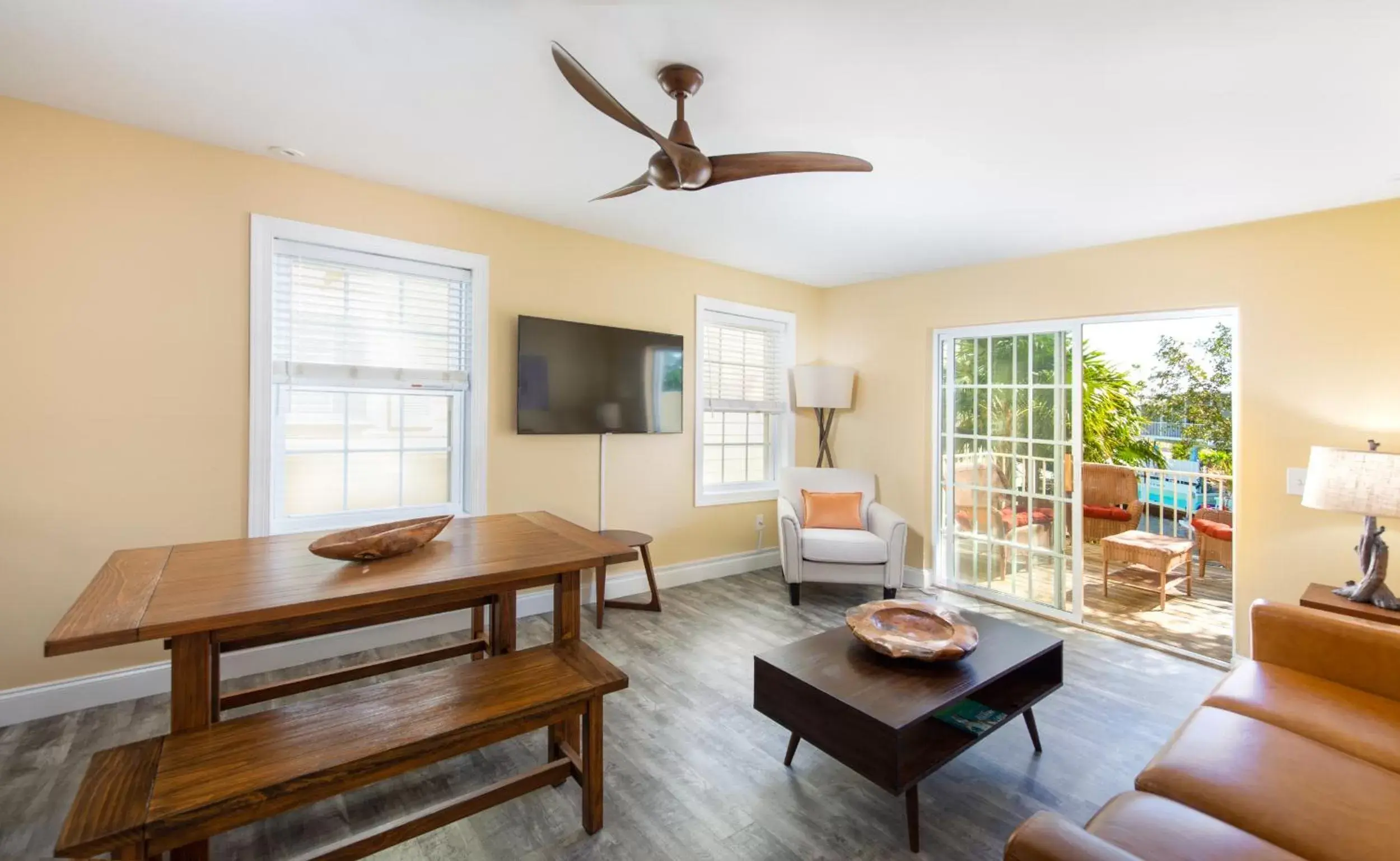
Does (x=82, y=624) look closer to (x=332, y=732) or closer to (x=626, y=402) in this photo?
(x=332, y=732)

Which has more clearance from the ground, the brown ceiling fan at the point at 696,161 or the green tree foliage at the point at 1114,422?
the brown ceiling fan at the point at 696,161

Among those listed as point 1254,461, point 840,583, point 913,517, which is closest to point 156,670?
point 840,583

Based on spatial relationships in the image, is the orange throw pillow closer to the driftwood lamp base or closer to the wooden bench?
Answer: the driftwood lamp base

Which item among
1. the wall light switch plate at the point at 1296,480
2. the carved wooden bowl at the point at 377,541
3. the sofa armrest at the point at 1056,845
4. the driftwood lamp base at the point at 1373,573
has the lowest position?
the sofa armrest at the point at 1056,845


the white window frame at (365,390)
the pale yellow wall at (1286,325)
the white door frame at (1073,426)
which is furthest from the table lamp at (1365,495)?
the white window frame at (365,390)

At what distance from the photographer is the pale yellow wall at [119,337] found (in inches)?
91.1

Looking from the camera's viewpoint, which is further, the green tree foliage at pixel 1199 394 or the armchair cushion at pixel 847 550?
the green tree foliage at pixel 1199 394

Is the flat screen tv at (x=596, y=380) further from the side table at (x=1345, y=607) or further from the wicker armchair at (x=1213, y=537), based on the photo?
the wicker armchair at (x=1213, y=537)

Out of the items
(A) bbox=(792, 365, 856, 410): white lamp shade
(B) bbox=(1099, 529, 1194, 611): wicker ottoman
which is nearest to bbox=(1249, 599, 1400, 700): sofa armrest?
(B) bbox=(1099, 529, 1194, 611): wicker ottoman

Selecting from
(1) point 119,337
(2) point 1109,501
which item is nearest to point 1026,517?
(2) point 1109,501

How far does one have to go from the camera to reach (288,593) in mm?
1484

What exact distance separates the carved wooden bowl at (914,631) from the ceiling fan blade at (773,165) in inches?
67.0

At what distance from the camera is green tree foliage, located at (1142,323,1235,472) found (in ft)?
18.8

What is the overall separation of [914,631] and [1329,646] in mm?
1360
